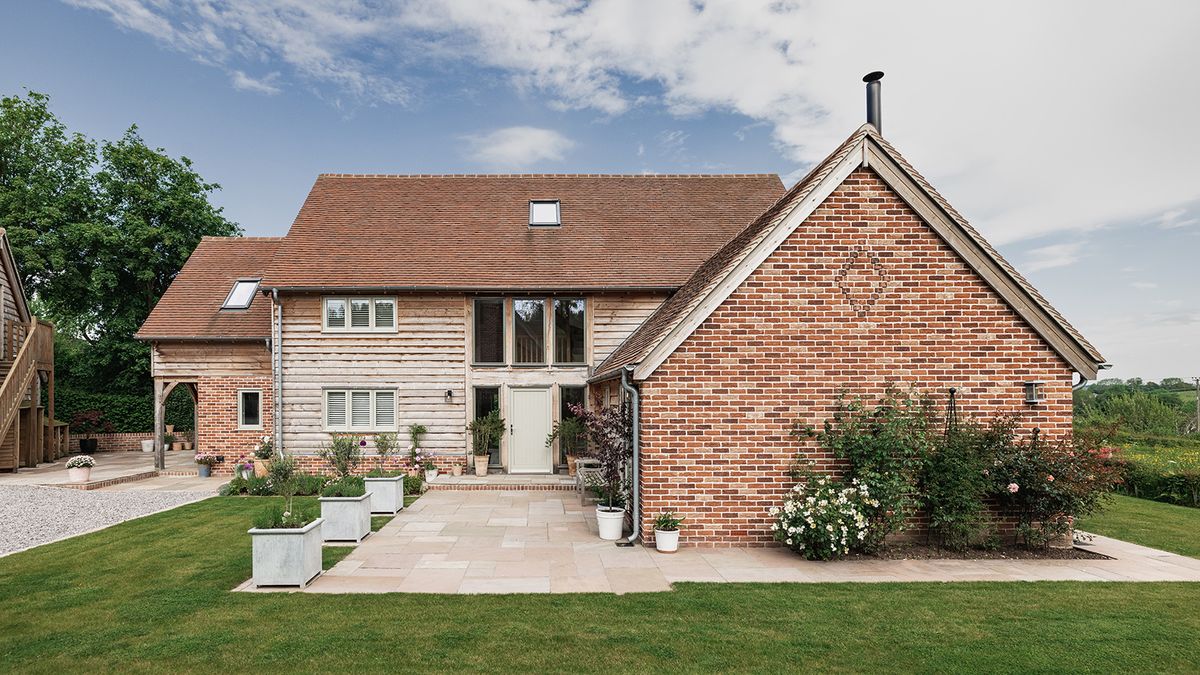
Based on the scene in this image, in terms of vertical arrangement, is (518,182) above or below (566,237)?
above

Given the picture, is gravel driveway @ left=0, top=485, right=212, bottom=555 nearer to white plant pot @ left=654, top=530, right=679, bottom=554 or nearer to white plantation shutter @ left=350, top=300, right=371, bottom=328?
white plantation shutter @ left=350, top=300, right=371, bottom=328

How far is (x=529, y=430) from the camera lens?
53.7ft

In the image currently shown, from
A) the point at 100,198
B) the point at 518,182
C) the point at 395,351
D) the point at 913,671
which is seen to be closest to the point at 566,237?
the point at 518,182

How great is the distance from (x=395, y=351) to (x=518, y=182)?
7528 millimetres

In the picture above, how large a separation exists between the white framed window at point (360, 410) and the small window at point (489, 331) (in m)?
2.72

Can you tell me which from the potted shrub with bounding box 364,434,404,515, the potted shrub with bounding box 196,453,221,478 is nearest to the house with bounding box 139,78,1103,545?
the potted shrub with bounding box 196,453,221,478

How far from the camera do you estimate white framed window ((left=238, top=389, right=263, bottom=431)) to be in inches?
686

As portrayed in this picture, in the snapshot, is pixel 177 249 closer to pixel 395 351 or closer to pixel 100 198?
pixel 100 198

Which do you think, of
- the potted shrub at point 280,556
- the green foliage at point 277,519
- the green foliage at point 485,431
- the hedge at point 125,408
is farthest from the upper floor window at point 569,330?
the hedge at point 125,408

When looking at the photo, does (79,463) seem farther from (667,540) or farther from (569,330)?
(667,540)

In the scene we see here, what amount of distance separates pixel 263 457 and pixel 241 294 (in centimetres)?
619

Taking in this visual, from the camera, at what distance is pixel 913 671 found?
4.83 meters

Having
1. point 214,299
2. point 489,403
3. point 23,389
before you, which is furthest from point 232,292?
point 489,403

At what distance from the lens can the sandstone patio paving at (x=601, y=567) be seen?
710cm
